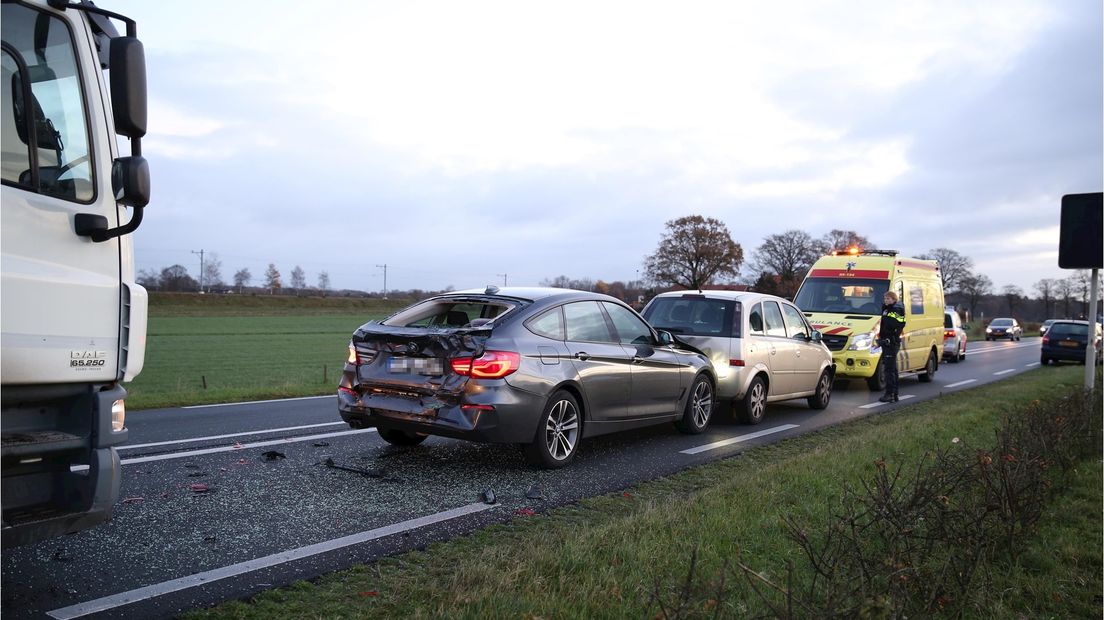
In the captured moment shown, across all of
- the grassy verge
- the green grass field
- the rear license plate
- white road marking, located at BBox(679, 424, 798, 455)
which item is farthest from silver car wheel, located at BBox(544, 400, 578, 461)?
the green grass field

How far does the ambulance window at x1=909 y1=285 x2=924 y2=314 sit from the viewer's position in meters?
16.1

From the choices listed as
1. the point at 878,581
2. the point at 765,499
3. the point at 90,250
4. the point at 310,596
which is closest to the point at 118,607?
the point at 310,596

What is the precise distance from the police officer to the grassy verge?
664 cm

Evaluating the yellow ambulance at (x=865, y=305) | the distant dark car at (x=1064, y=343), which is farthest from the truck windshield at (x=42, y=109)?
the distant dark car at (x=1064, y=343)

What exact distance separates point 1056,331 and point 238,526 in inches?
1074

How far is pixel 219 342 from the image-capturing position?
4194 cm

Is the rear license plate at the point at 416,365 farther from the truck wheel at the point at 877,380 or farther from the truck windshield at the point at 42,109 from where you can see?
the truck wheel at the point at 877,380

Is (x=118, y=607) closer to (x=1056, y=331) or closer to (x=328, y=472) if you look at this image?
(x=328, y=472)

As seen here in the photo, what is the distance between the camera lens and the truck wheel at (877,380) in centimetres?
1505

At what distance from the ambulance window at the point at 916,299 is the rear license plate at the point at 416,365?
12457 mm

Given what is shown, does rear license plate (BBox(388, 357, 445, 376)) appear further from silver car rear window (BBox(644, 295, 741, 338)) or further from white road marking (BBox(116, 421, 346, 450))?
silver car rear window (BBox(644, 295, 741, 338))

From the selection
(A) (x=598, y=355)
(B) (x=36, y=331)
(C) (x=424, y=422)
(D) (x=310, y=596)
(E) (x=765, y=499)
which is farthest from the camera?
(A) (x=598, y=355)

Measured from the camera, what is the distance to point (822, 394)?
40.7 feet

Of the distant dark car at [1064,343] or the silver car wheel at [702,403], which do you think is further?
the distant dark car at [1064,343]
